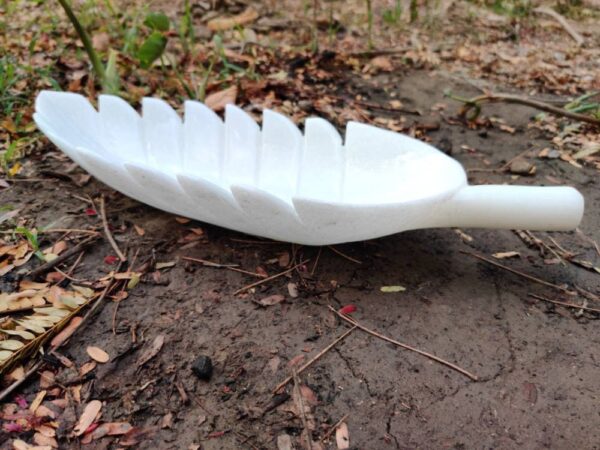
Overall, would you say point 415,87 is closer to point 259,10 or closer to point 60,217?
point 259,10

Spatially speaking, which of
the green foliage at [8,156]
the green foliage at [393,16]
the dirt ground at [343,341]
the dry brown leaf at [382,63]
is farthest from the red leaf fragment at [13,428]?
the green foliage at [393,16]

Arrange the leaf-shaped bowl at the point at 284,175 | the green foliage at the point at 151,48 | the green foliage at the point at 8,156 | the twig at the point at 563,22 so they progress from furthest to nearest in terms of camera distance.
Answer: the twig at the point at 563,22
the green foliage at the point at 151,48
the green foliage at the point at 8,156
the leaf-shaped bowl at the point at 284,175

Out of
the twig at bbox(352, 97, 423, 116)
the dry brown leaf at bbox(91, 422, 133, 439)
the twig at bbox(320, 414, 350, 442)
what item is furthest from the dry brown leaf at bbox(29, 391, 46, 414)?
the twig at bbox(352, 97, 423, 116)

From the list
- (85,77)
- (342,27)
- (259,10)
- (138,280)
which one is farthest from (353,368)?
(259,10)

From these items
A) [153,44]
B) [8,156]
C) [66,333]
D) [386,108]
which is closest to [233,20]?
[153,44]

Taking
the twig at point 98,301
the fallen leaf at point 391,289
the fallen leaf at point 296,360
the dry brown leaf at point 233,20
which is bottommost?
the fallen leaf at point 296,360

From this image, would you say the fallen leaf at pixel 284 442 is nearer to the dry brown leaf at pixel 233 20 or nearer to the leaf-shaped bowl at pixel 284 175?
the leaf-shaped bowl at pixel 284 175

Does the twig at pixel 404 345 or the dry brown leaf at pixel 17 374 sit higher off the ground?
the twig at pixel 404 345
